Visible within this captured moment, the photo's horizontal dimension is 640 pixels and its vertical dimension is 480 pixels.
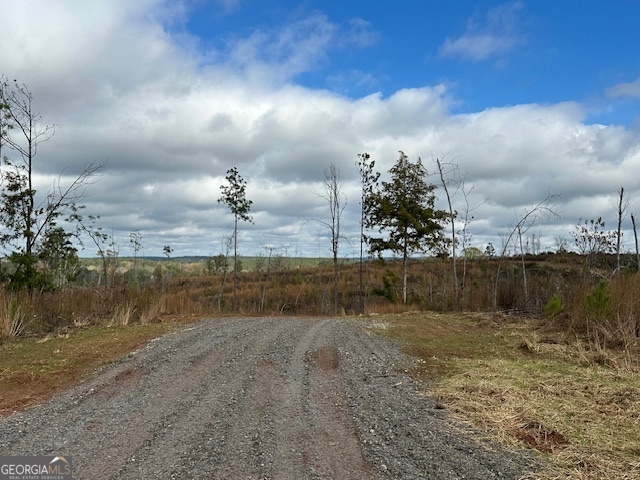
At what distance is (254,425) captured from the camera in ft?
15.2

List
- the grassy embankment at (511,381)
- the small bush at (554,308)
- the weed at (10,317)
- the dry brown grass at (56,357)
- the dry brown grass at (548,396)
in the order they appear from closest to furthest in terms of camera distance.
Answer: the dry brown grass at (548,396), the grassy embankment at (511,381), the dry brown grass at (56,357), the weed at (10,317), the small bush at (554,308)

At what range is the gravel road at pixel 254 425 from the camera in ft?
12.2

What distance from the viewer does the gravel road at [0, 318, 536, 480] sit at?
3.71 meters

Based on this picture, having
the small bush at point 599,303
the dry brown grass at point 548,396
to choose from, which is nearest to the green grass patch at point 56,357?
the dry brown grass at point 548,396

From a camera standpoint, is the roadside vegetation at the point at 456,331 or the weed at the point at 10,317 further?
the weed at the point at 10,317

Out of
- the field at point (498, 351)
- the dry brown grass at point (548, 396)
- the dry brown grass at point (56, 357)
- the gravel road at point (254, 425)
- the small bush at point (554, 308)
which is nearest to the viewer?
the gravel road at point (254, 425)

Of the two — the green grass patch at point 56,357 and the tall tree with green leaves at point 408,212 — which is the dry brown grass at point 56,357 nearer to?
the green grass patch at point 56,357

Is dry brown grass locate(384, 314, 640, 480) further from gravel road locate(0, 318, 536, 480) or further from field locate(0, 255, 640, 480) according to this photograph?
gravel road locate(0, 318, 536, 480)

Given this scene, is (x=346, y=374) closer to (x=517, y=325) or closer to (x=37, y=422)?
(x=37, y=422)

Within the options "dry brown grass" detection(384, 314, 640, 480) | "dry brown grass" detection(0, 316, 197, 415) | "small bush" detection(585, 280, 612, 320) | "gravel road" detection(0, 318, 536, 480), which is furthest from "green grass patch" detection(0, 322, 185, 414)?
"small bush" detection(585, 280, 612, 320)

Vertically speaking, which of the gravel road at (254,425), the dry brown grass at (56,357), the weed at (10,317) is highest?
the weed at (10,317)

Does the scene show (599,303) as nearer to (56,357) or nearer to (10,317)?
(56,357)

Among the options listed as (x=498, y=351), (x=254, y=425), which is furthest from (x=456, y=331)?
(x=254, y=425)

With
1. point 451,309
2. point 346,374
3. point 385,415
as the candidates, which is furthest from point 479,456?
point 451,309
